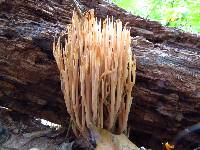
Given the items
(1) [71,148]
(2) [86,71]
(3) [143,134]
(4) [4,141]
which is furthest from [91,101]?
(4) [4,141]

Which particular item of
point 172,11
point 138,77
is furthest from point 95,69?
point 172,11

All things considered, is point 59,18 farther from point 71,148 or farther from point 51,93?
point 71,148

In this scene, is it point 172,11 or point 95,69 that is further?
point 172,11

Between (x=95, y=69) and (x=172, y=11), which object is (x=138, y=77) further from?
(x=172, y=11)

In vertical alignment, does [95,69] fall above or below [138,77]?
above

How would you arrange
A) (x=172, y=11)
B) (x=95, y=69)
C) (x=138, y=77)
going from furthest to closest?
(x=172, y=11)
(x=138, y=77)
(x=95, y=69)

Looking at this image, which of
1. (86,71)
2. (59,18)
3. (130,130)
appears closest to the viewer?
(86,71)

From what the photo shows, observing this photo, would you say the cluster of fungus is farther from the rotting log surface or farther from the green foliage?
the green foliage
